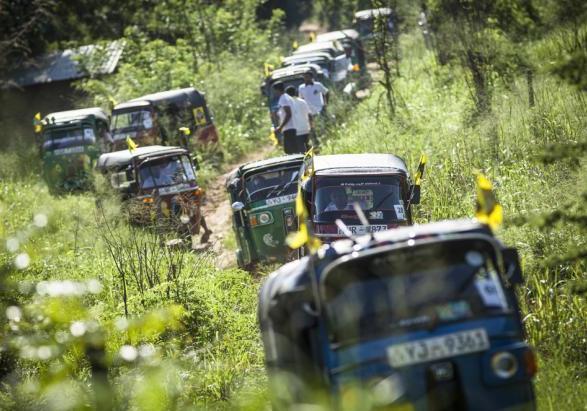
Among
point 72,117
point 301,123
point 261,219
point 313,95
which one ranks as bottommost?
point 261,219

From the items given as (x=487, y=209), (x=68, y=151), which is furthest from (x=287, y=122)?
(x=487, y=209)

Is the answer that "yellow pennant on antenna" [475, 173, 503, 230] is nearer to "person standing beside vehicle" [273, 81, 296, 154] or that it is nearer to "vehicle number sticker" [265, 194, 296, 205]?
"vehicle number sticker" [265, 194, 296, 205]

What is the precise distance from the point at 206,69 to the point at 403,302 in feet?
90.0

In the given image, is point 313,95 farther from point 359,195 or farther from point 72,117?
point 359,195

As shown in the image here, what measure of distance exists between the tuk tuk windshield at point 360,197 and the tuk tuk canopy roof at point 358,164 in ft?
0.31

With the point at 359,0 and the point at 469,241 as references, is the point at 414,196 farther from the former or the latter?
the point at 359,0

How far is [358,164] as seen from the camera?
32.5ft

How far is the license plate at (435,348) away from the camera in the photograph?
16.0 ft

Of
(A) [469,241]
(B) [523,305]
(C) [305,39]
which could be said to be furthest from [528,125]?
(C) [305,39]

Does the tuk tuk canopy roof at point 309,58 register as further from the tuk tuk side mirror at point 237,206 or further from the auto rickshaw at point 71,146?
the tuk tuk side mirror at point 237,206

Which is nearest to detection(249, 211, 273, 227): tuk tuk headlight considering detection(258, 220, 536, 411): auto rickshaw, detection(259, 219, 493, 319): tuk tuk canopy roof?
detection(259, 219, 493, 319): tuk tuk canopy roof

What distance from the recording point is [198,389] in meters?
7.73

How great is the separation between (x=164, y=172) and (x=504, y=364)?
12.2 meters

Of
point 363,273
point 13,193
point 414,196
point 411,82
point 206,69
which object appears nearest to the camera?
point 363,273
